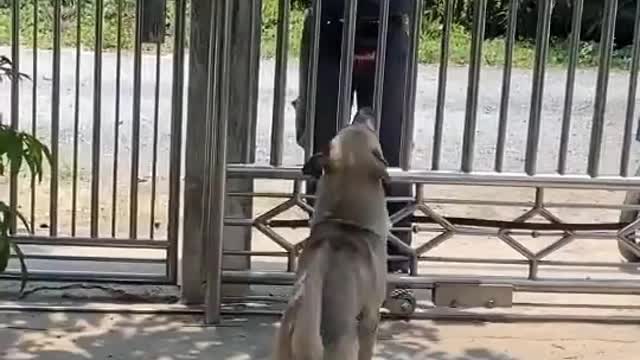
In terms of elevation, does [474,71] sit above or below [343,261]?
above

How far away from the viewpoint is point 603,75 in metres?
→ 5.82

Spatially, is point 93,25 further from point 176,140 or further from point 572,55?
point 572,55

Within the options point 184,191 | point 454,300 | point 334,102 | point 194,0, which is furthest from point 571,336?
point 194,0

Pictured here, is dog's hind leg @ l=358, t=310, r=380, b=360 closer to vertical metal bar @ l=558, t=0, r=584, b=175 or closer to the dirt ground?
the dirt ground

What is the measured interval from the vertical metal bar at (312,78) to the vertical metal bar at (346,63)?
0.42 feet

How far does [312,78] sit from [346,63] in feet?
0.63

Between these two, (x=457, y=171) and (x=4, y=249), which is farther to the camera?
(x=457, y=171)

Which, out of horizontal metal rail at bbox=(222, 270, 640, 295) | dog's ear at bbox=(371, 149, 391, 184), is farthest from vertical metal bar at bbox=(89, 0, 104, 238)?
dog's ear at bbox=(371, 149, 391, 184)

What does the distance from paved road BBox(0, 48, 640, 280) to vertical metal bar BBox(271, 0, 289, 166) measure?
0.45 m

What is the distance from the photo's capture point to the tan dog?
4.32 meters

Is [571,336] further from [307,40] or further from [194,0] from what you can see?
[194,0]

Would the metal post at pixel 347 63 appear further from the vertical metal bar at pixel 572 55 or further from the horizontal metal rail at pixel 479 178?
the vertical metal bar at pixel 572 55

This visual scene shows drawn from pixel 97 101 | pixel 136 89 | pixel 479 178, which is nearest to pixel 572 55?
pixel 479 178

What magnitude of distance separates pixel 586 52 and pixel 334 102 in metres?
3.66
